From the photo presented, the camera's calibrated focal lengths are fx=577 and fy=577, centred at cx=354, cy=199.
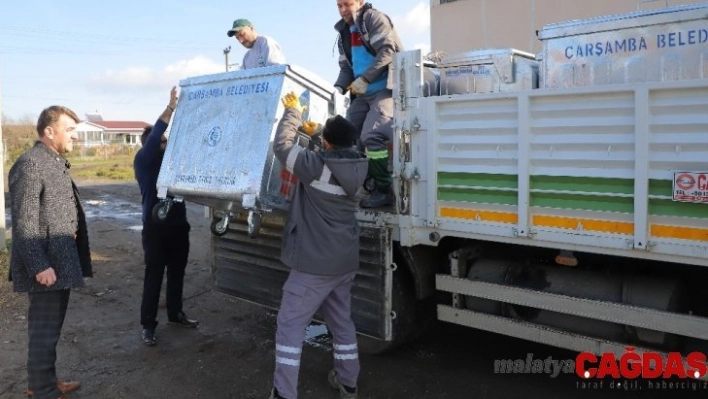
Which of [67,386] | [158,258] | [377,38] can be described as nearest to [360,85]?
[377,38]

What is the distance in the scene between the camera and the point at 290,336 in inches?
124

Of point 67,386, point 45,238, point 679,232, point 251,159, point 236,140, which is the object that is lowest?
point 67,386

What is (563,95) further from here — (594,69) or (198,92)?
(198,92)

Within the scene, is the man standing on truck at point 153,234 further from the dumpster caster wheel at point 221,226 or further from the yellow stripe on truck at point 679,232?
the yellow stripe on truck at point 679,232

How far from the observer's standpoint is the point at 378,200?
3701 mm

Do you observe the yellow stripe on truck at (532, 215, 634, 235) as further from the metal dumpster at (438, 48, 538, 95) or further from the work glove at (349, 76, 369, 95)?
the work glove at (349, 76, 369, 95)

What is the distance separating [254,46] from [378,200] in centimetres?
193

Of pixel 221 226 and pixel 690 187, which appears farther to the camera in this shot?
pixel 221 226

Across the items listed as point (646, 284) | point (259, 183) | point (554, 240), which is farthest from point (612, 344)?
point (259, 183)

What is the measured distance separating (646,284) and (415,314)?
56.3 inches

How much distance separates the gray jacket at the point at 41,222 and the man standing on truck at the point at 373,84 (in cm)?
176

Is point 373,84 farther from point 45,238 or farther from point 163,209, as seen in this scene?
point 45,238

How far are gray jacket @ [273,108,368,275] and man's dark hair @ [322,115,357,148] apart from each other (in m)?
0.05

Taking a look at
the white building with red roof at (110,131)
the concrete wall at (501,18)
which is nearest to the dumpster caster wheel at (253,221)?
the concrete wall at (501,18)
